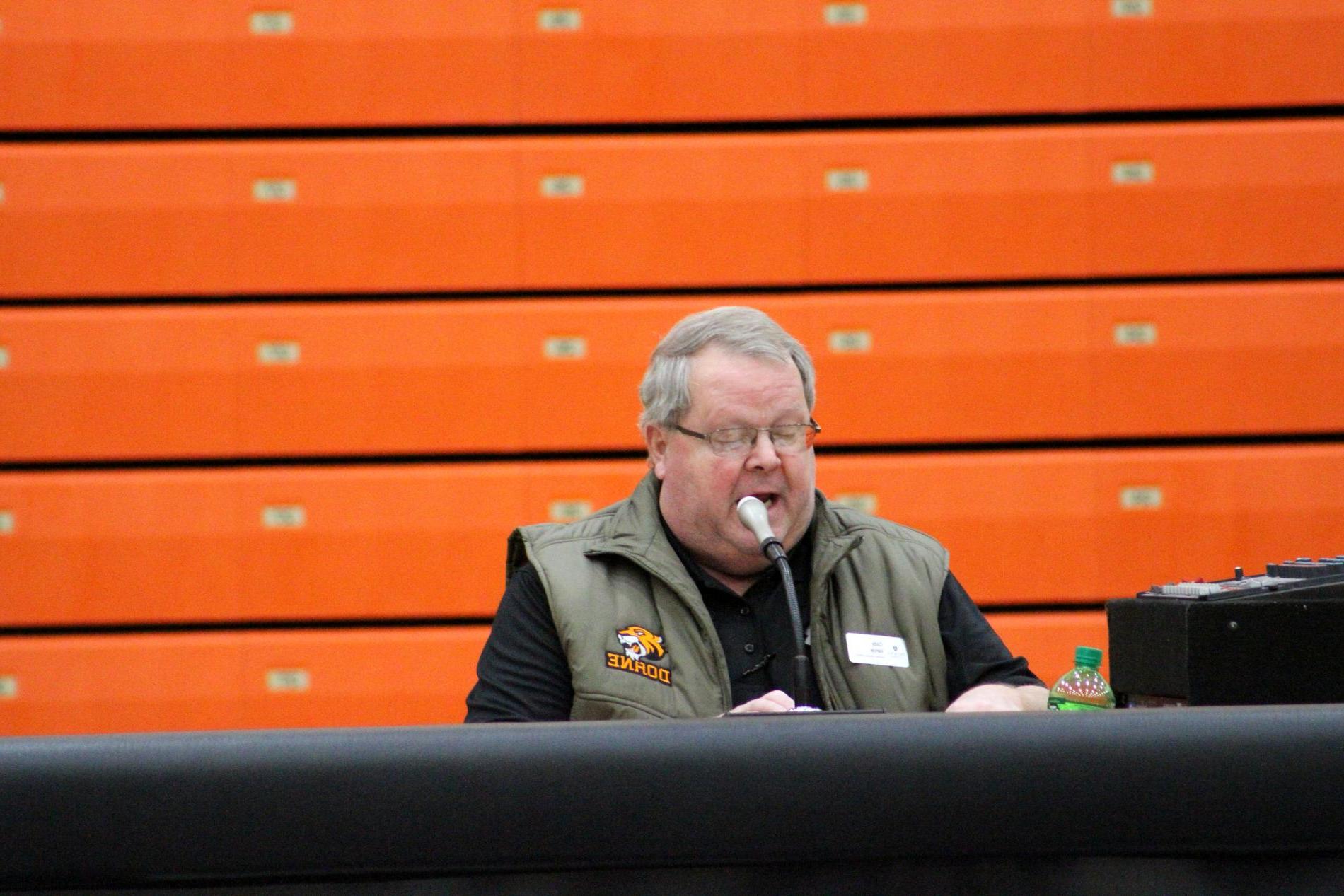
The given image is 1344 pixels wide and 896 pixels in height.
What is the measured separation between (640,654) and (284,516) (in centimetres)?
195

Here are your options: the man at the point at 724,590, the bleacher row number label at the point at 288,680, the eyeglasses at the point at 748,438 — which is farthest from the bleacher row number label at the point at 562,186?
the eyeglasses at the point at 748,438

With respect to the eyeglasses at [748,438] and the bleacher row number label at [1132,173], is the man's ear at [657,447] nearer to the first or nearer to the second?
the eyeglasses at [748,438]

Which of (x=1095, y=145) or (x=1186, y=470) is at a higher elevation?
(x=1095, y=145)

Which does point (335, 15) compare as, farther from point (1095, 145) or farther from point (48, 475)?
point (1095, 145)

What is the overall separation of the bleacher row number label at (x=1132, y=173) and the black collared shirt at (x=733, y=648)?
77.5 inches

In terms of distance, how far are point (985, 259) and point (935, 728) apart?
2860 millimetres

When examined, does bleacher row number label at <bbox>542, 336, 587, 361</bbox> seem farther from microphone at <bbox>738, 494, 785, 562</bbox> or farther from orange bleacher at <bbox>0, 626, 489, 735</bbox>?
microphone at <bbox>738, 494, 785, 562</bbox>

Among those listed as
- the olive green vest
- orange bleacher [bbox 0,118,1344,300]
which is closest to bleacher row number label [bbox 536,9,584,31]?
orange bleacher [bbox 0,118,1344,300]

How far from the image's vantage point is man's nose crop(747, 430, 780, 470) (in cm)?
172

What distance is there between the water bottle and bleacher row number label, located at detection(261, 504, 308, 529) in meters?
2.18

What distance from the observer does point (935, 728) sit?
69cm

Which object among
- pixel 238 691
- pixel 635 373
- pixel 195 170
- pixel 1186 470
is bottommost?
pixel 238 691

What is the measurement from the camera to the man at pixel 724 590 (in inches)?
64.6

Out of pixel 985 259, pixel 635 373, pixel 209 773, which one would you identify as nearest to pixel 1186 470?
pixel 985 259
